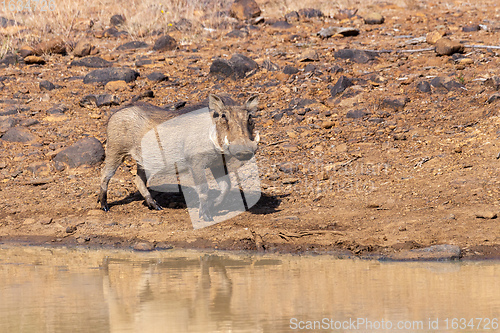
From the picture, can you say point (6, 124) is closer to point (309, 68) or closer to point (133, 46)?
point (133, 46)

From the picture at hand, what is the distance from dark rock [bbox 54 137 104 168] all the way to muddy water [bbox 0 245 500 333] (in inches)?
114

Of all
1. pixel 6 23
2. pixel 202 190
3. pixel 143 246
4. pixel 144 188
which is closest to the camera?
pixel 143 246

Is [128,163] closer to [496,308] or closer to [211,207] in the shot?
[211,207]

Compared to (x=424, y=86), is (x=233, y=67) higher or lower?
higher

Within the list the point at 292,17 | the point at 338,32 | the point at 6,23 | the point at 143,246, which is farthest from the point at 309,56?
the point at 6,23

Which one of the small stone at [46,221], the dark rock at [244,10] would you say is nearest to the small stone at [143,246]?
the small stone at [46,221]

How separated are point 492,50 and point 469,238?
220 inches

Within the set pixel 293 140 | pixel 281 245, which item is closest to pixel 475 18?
pixel 293 140

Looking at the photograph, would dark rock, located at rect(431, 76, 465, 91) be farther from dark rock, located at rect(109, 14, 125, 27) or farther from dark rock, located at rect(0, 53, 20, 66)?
dark rock, located at rect(0, 53, 20, 66)

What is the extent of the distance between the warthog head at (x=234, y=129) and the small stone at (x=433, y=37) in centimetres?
557

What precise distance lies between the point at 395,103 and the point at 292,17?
4691 millimetres

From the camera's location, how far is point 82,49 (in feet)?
37.9

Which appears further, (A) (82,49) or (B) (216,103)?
(A) (82,49)

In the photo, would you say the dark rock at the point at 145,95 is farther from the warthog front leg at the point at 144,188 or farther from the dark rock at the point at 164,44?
the warthog front leg at the point at 144,188
